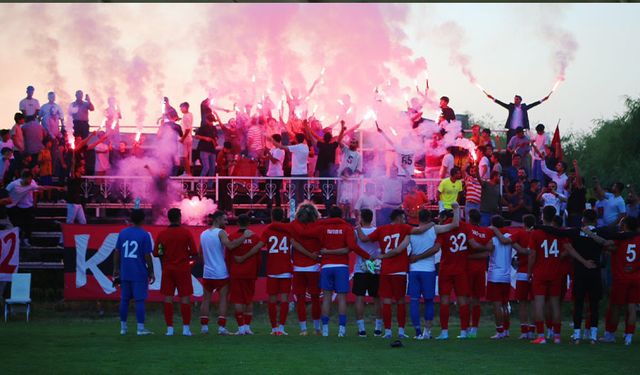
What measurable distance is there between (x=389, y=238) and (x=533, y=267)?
2.38 metres

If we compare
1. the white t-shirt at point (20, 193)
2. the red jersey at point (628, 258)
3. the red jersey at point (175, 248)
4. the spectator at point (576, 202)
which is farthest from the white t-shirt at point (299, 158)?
the red jersey at point (628, 258)

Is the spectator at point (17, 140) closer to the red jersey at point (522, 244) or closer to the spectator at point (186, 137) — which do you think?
the spectator at point (186, 137)

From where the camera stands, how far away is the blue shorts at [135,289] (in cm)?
1784

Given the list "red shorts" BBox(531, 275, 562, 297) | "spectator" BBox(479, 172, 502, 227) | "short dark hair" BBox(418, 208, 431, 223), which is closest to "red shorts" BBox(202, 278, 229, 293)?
"short dark hair" BBox(418, 208, 431, 223)

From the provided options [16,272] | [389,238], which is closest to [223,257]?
[389,238]

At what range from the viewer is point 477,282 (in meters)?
18.3

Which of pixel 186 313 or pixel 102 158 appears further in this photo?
pixel 102 158

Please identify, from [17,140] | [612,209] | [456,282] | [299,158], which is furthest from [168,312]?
[612,209]

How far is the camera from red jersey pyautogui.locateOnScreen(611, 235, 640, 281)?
1747 cm

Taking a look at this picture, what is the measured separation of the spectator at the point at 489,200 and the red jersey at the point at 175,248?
27.7ft

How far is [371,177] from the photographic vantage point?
2467cm

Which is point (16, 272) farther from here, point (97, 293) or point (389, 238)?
point (389, 238)

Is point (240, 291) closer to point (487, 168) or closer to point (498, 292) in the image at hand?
point (498, 292)

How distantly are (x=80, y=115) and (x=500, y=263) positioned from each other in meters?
12.2
